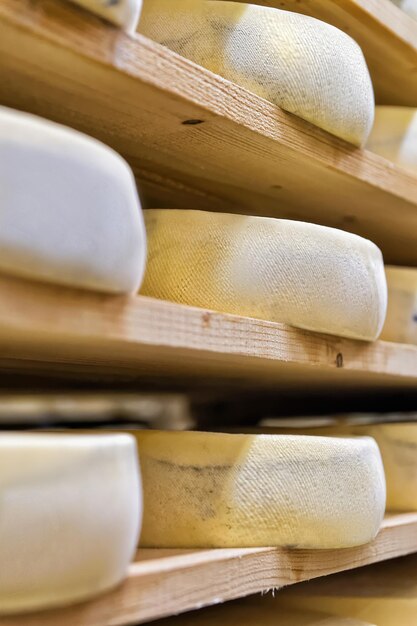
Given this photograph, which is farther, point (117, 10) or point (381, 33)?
point (381, 33)

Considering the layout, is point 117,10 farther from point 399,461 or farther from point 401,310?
point 399,461

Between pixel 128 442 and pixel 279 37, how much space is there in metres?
0.44

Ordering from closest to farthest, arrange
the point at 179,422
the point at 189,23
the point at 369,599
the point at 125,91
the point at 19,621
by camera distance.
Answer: the point at 19,621 → the point at 125,91 → the point at 189,23 → the point at 369,599 → the point at 179,422

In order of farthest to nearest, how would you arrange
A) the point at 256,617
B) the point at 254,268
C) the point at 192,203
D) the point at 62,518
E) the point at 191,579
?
the point at 192,203 → the point at 256,617 → the point at 254,268 → the point at 191,579 → the point at 62,518

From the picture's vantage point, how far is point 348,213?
1.03 meters

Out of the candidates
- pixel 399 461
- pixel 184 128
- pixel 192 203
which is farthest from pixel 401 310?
pixel 184 128

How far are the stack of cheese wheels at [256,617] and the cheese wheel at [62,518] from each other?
1.11 feet

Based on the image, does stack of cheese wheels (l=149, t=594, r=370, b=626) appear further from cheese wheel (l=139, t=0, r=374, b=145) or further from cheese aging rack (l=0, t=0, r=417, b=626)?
cheese wheel (l=139, t=0, r=374, b=145)

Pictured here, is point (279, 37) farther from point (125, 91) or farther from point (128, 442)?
point (128, 442)

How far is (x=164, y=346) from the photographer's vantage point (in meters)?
0.63

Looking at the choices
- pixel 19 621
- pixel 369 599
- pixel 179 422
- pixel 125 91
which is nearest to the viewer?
pixel 19 621

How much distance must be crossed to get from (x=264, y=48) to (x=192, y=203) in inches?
10.1

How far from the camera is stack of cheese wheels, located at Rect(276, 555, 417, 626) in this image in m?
0.96

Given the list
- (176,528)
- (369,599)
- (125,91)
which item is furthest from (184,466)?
(369,599)
